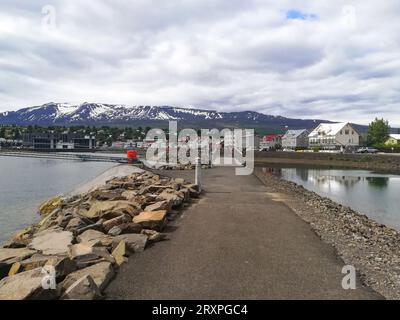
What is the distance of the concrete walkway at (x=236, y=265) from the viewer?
6277mm

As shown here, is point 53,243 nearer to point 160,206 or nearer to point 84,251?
point 84,251

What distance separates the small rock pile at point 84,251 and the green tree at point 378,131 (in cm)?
10916

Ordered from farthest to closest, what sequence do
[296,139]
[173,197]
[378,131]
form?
1. [296,139]
2. [378,131]
3. [173,197]

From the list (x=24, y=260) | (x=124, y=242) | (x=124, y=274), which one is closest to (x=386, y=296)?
(x=124, y=274)

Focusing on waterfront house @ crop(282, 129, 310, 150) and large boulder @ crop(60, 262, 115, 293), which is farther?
waterfront house @ crop(282, 129, 310, 150)

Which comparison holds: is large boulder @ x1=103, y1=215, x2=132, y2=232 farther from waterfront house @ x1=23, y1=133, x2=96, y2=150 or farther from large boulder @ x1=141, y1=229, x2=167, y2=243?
waterfront house @ x1=23, y1=133, x2=96, y2=150

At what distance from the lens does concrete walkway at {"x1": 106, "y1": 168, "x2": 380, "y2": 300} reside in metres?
6.28

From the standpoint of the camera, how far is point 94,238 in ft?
29.8

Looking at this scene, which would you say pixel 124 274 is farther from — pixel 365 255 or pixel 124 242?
pixel 365 255

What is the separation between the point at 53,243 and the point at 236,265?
4025 mm

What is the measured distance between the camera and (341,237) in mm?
10688

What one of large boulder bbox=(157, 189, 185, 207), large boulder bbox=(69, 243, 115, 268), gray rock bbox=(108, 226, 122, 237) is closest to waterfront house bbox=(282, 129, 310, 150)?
large boulder bbox=(157, 189, 185, 207)

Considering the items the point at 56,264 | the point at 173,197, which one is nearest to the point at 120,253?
the point at 56,264
